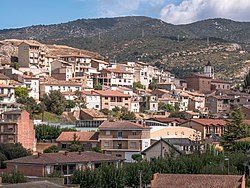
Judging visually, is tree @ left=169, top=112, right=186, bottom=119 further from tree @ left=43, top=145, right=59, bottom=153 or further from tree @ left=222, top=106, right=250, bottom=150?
tree @ left=43, top=145, right=59, bottom=153

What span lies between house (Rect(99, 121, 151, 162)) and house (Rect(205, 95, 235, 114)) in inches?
2083

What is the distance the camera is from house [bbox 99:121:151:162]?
2803 inches

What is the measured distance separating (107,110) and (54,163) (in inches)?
1918

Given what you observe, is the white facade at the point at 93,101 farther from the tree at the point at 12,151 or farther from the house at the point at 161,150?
the house at the point at 161,150

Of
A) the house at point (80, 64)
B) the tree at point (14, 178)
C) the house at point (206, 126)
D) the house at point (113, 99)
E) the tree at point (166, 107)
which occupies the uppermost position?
the house at point (80, 64)

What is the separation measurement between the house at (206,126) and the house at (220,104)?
109 ft

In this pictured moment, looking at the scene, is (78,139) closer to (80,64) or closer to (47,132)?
(47,132)

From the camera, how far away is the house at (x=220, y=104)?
122 metres

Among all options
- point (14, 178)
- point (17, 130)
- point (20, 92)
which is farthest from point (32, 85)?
point (14, 178)

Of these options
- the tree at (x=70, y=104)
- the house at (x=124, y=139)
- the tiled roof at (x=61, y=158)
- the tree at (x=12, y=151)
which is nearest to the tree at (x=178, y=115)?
the tree at (x=70, y=104)

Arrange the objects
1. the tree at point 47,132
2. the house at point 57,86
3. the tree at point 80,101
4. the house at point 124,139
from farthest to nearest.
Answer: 1. the house at point 57,86
2. the tree at point 80,101
3. the tree at point 47,132
4. the house at point 124,139

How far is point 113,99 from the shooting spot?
104 m

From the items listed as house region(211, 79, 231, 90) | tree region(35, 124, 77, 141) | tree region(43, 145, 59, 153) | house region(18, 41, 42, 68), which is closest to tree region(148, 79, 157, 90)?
house region(211, 79, 231, 90)

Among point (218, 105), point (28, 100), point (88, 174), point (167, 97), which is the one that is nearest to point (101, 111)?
point (28, 100)
